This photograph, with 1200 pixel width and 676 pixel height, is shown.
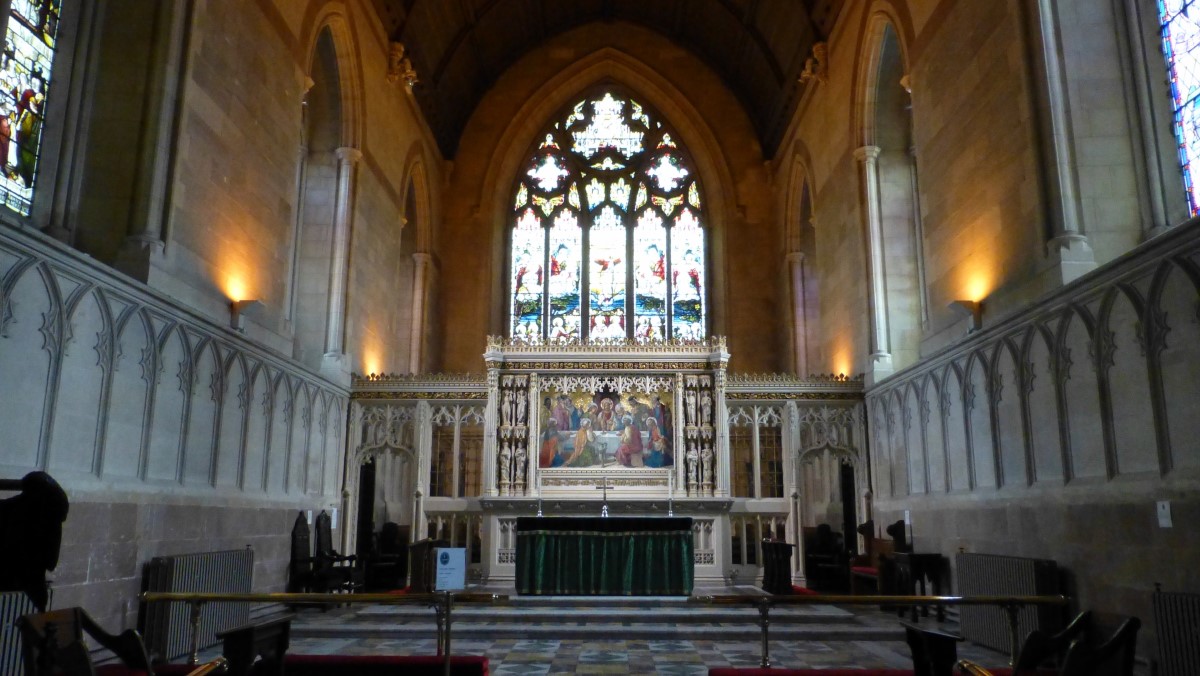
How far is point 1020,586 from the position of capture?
8.62 meters

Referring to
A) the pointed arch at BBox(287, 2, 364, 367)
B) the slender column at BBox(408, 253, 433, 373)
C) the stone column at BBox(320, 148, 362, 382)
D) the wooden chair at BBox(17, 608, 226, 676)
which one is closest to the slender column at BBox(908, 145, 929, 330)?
the stone column at BBox(320, 148, 362, 382)

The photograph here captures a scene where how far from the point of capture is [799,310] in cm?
2044

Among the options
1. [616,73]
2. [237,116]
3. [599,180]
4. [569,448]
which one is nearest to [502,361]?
[569,448]

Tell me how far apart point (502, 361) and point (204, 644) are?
21.6ft

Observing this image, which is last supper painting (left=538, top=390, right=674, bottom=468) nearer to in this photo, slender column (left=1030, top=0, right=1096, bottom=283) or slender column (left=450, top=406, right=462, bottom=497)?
slender column (left=450, top=406, right=462, bottom=497)

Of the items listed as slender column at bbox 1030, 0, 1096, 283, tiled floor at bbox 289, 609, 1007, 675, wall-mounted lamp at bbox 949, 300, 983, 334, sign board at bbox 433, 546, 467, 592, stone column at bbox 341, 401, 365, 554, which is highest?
slender column at bbox 1030, 0, 1096, 283

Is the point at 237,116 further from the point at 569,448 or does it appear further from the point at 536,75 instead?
the point at 536,75

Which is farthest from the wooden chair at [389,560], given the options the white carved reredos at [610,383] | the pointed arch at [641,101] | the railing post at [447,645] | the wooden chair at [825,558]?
the pointed arch at [641,101]

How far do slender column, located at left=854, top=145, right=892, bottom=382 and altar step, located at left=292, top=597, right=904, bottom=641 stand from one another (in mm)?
4628

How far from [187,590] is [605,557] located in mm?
5194

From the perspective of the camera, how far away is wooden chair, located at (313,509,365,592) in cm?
1200

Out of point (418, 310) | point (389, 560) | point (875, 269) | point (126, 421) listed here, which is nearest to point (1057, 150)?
point (875, 269)

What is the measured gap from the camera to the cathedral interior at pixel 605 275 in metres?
7.96

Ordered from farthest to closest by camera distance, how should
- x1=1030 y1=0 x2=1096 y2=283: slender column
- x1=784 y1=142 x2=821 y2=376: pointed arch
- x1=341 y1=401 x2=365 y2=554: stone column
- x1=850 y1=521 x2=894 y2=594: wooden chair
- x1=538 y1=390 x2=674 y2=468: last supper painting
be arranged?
x1=784 y1=142 x2=821 y2=376: pointed arch → x1=341 y1=401 x2=365 y2=554: stone column → x1=538 y1=390 x2=674 y2=468: last supper painting → x1=850 y1=521 x2=894 y2=594: wooden chair → x1=1030 y1=0 x2=1096 y2=283: slender column
